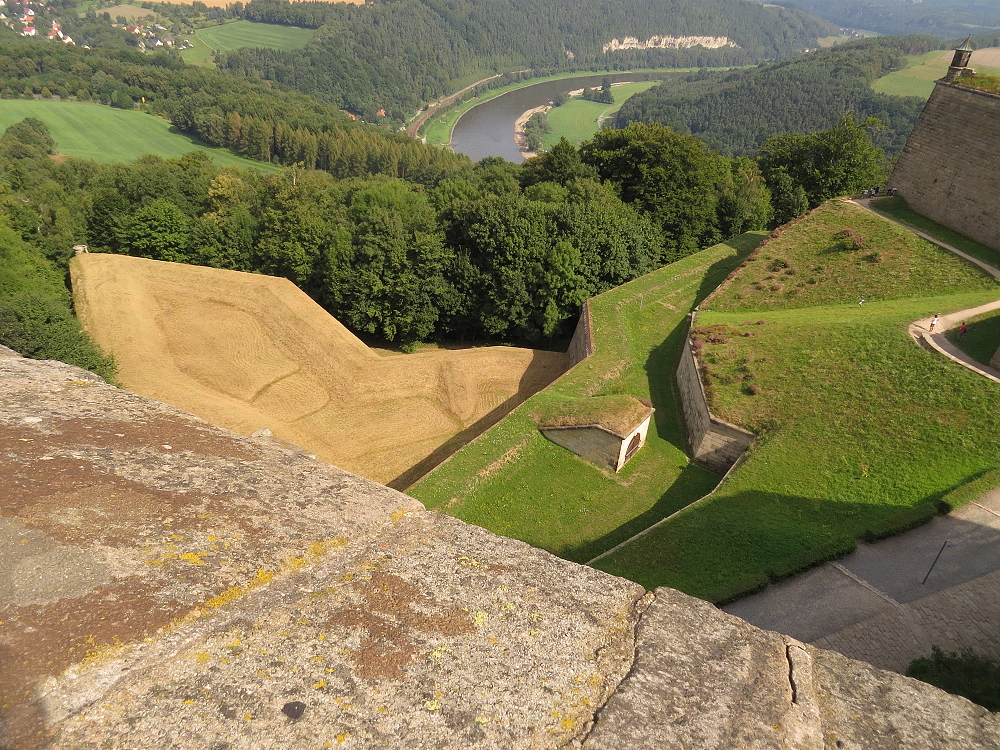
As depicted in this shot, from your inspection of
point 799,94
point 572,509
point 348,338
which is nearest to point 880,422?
point 572,509

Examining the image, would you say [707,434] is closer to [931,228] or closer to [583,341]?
[583,341]

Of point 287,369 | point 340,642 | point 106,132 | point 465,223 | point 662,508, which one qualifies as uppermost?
point 106,132

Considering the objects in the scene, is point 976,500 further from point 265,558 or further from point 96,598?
point 96,598

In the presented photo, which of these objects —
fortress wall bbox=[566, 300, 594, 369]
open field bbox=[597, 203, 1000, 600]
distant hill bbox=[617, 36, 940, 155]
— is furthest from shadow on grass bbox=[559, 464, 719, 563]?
distant hill bbox=[617, 36, 940, 155]

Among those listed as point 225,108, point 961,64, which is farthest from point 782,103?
point 961,64

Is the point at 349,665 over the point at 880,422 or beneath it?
over

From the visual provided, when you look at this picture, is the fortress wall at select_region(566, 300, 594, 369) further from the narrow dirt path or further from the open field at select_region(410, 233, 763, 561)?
the narrow dirt path
